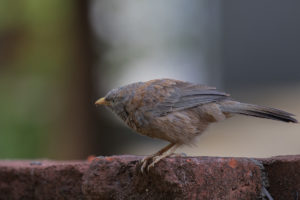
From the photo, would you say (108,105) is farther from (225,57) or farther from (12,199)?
(225,57)

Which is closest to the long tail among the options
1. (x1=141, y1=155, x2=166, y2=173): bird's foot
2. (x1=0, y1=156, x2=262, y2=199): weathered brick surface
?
(x1=0, y1=156, x2=262, y2=199): weathered brick surface

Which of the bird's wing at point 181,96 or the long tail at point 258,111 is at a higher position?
the bird's wing at point 181,96

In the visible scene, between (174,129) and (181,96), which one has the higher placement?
(181,96)

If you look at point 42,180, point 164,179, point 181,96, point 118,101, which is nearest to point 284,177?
point 164,179

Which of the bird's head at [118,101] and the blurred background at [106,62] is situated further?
the blurred background at [106,62]

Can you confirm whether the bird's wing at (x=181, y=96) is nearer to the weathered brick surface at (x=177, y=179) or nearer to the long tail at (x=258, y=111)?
the long tail at (x=258, y=111)

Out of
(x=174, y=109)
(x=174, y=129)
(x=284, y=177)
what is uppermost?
(x=174, y=109)

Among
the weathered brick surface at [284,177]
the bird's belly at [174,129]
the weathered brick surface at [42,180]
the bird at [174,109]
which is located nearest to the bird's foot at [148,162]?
the bird at [174,109]

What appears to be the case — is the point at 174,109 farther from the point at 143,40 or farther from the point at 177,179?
the point at 143,40
